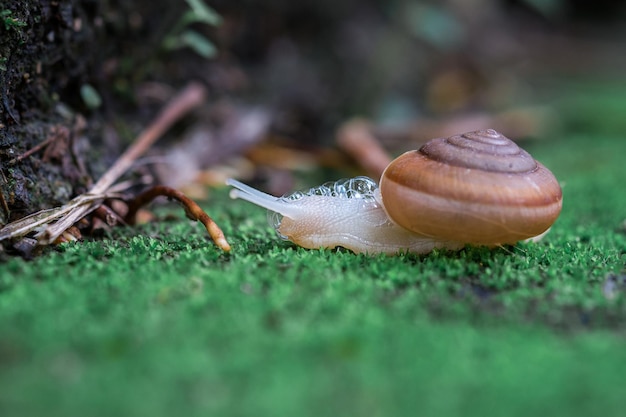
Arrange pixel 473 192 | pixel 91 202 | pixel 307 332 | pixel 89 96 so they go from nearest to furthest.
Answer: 1. pixel 307 332
2. pixel 473 192
3. pixel 91 202
4. pixel 89 96

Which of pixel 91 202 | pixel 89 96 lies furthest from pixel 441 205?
pixel 89 96

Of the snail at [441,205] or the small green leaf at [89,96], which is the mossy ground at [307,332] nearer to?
the snail at [441,205]

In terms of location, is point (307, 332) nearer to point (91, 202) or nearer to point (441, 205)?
point (441, 205)

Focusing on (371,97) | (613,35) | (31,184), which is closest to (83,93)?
(31,184)

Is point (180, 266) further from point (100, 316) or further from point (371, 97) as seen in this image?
point (371, 97)

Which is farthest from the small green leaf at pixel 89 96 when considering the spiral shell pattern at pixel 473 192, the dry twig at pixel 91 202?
the spiral shell pattern at pixel 473 192

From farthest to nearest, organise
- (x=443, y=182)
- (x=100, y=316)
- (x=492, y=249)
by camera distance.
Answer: (x=492, y=249)
(x=443, y=182)
(x=100, y=316)
